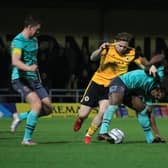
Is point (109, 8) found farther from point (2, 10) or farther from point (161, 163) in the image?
point (161, 163)

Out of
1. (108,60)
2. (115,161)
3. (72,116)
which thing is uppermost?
(108,60)

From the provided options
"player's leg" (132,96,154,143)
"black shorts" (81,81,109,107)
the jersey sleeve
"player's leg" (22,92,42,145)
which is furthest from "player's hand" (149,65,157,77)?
the jersey sleeve

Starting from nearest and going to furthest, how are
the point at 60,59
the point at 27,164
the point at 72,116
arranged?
the point at 27,164
the point at 72,116
the point at 60,59

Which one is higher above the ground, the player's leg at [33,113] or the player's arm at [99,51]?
the player's arm at [99,51]

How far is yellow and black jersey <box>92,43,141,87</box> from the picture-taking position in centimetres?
1206

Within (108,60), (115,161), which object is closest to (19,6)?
(108,60)

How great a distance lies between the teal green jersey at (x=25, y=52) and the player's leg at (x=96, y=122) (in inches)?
55.0

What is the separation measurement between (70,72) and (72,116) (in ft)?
16.9

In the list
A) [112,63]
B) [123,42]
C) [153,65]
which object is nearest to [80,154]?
[153,65]

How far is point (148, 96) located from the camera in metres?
11.7

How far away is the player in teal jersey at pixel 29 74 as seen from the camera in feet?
35.6

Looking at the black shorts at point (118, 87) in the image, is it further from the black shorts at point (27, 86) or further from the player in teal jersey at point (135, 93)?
the black shorts at point (27, 86)

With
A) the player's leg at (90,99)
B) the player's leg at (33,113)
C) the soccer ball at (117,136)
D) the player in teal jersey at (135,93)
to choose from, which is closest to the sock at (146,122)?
the player in teal jersey at (135,93)

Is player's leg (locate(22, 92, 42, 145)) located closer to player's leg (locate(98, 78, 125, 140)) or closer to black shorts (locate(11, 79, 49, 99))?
black shorts (locate(11, 79, 49, 99))
